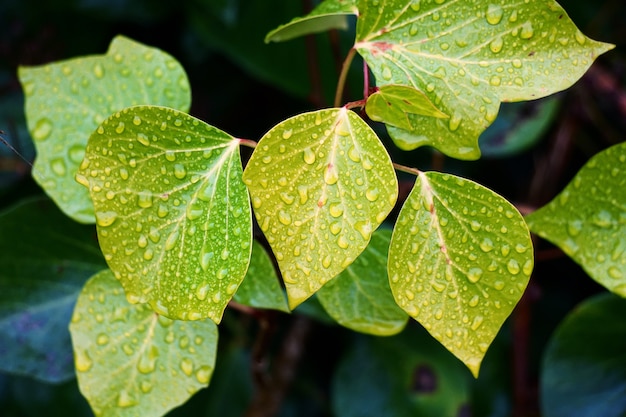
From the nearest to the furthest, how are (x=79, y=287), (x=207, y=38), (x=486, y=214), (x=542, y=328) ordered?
(x=486, y=214) → (x=79, y=287) → (x=207, y=38) → (x=542, y=328)

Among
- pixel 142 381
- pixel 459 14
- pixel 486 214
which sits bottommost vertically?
pixel 142 381

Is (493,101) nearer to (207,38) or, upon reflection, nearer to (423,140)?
(423,140)

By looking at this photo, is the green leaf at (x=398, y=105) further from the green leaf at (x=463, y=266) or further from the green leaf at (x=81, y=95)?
the green leaf at (x=81, y=95)

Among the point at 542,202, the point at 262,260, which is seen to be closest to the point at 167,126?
the point at 262,260

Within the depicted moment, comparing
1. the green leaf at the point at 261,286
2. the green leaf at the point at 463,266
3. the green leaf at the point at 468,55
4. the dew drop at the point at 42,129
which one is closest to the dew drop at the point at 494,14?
the green leaf at the point at 468,55

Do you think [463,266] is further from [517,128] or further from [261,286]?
[517,128]

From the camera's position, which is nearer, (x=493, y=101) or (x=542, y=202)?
(x=493, y=101)

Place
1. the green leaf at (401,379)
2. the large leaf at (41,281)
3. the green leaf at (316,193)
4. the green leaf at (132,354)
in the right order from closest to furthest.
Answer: the green leaf at (316,193) → the green leaf at (132,354) → the large leaf at (41,281) → the green leaf at (401,379)
